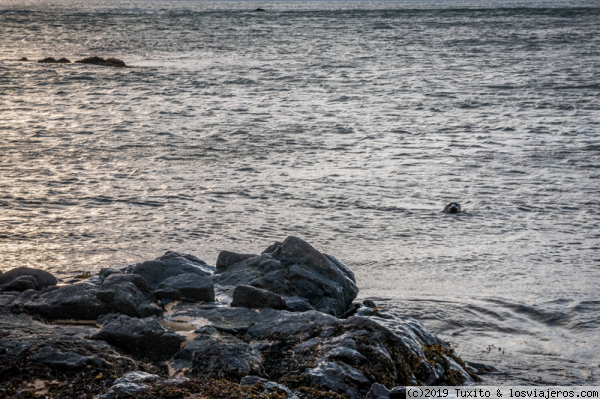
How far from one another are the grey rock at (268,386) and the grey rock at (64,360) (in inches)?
42.3

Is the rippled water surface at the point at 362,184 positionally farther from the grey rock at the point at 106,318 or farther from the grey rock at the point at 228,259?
the grey rock at the point at 106,318

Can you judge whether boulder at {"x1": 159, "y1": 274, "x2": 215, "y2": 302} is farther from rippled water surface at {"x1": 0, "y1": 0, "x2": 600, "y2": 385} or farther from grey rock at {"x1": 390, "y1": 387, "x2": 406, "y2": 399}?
grey rock at {"x1": 390, "y1": 387, "x2": 406, "y2": 399}

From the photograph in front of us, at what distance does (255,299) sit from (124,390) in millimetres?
2194

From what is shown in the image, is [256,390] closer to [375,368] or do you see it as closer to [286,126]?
[375,368]

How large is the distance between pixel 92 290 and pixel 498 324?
4504 millimetres

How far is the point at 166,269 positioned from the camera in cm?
679

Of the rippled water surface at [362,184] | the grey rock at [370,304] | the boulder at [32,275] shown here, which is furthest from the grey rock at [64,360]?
the rippled water surface at [362,184]

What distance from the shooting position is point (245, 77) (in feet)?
90.3

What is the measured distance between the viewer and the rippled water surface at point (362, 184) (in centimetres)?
734

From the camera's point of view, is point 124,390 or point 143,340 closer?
point 124,390

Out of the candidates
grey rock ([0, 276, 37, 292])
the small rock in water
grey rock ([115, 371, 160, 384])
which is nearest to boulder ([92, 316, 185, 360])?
grey rock ([115, 371, 160, 384])

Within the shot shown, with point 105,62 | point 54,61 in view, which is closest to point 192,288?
point 105,62

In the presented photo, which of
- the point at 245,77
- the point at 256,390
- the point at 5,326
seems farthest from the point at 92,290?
the point at 245,77

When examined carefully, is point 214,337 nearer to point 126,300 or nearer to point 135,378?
point 135,378
